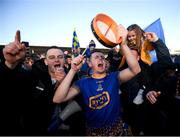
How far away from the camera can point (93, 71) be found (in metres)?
2.91

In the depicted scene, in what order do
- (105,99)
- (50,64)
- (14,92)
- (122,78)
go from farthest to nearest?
(50,64)
(122,78)
(105,99)
(14,92)

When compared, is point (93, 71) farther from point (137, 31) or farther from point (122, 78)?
point (137, 31)


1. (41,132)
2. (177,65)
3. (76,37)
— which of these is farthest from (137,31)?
(76,37)

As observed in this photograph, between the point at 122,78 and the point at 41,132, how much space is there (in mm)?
1404

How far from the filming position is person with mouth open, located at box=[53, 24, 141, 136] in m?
2.54

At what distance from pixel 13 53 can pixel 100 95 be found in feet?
3.91

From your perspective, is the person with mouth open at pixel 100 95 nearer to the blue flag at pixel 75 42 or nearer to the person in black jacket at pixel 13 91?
the person in black jacket at pixel 13 91

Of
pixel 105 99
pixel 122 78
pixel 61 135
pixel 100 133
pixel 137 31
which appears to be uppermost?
pixel 137 31

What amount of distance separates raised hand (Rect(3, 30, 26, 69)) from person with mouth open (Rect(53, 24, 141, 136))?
24.5 inches

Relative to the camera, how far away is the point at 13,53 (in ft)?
8.12

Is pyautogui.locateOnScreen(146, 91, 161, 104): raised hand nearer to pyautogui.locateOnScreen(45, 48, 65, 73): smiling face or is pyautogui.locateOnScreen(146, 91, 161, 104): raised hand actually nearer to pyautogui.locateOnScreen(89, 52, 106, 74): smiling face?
pyautogui.locateOnScreen(89, 52, 106, 74): smiling face

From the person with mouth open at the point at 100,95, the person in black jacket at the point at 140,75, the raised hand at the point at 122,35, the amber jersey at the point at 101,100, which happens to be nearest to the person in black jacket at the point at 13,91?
the person with mouth open at the point at 100,95

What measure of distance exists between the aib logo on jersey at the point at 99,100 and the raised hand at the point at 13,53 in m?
1.04

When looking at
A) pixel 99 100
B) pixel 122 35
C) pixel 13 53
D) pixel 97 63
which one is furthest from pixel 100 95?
pixel 13 53
